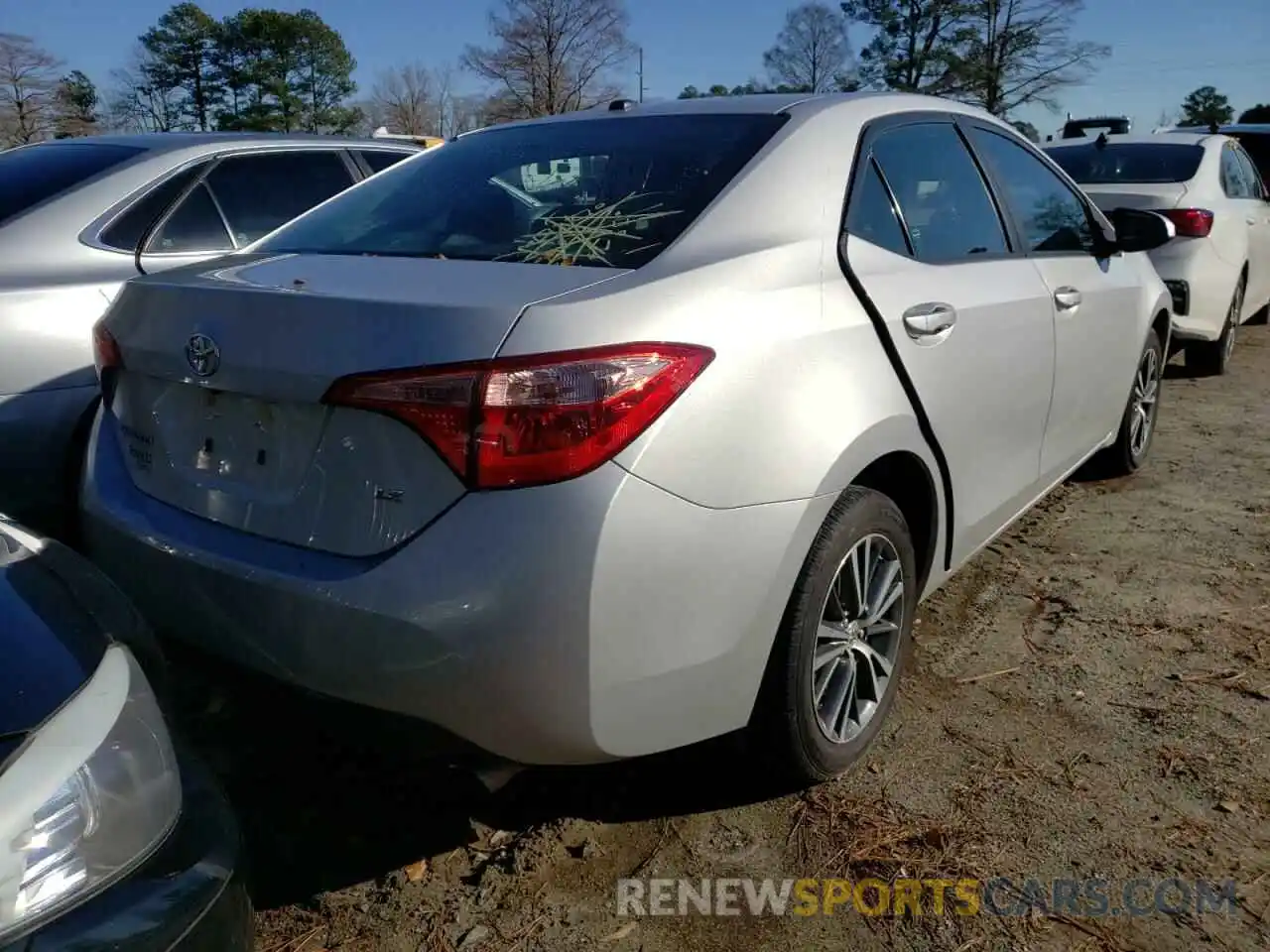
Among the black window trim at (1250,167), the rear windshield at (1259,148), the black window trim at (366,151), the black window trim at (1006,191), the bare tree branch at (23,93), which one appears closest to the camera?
the black window trim at (1006,191)

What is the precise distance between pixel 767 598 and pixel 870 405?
0.52m

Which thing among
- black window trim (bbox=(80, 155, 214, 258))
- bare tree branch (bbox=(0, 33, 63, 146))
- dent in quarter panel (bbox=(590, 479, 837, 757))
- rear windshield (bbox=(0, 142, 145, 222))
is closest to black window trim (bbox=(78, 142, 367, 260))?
black window trim (bbox=(80, 155, 214, 258))

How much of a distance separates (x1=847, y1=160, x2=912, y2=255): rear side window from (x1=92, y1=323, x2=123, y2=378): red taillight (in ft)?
Answer: 5.50

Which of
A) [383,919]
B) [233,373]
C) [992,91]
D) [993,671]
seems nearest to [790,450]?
[233,373]

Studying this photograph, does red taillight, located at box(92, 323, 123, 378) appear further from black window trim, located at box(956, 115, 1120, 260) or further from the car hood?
black window trim, located at box(956, 115, 1120, 260)

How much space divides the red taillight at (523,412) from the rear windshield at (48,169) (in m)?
2.61

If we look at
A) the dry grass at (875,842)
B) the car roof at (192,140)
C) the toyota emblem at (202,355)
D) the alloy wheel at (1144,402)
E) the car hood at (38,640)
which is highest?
the car roof at (192,140)

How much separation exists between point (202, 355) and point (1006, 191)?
251 centimetres

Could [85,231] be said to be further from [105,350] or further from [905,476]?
[905,476]

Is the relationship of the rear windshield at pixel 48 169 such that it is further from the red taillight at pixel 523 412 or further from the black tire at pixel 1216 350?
the black tire at pixel 1216 350

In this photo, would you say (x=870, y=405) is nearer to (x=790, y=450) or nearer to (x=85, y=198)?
(x=790, y=450)

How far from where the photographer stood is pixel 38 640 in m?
1.42

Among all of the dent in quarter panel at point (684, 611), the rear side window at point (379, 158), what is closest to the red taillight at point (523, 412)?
the dent in quarter panel at point (684, 611)

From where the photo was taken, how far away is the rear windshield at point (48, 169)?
3.68 meters
